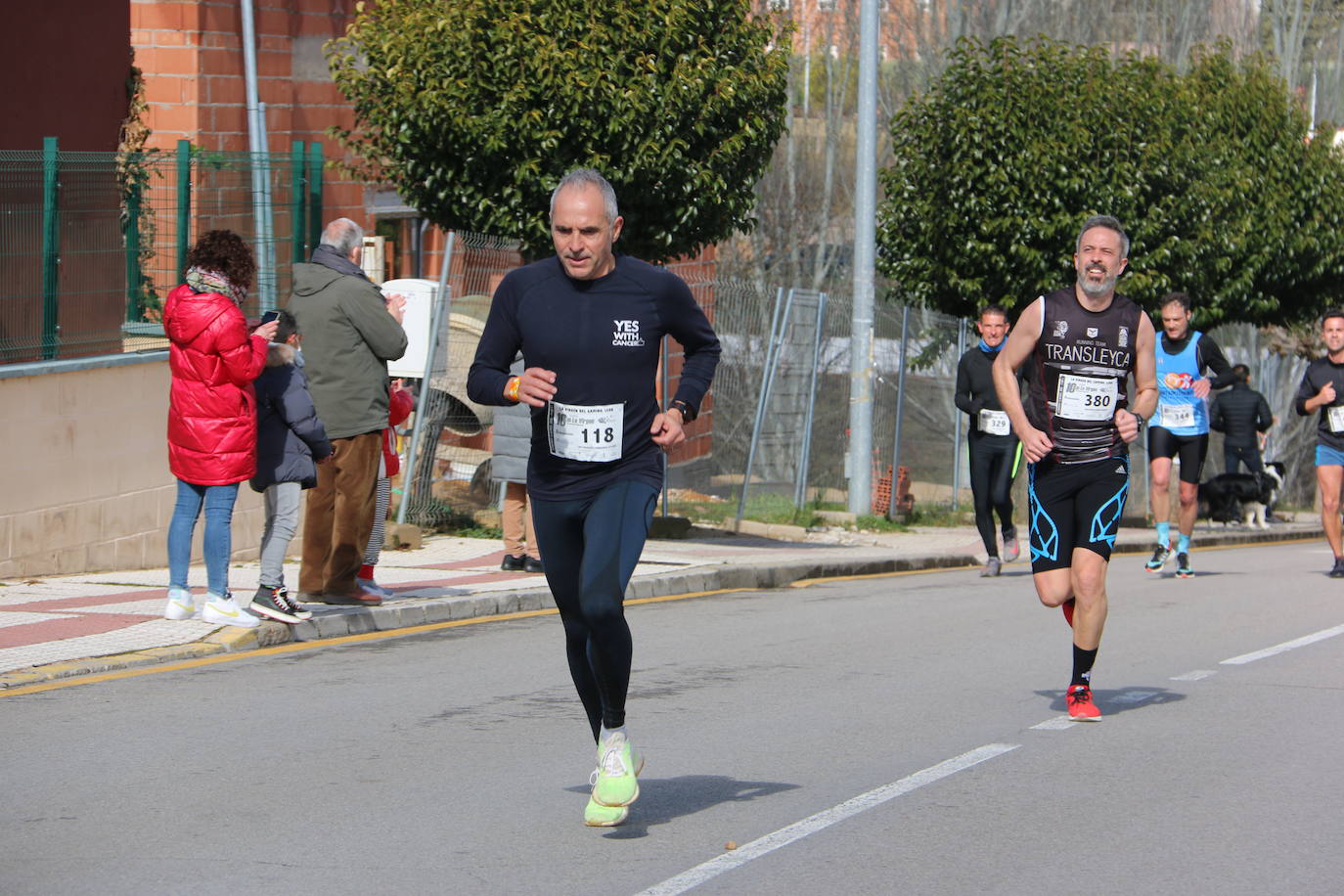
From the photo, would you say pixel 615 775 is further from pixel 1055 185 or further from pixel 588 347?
pixel 1055 185

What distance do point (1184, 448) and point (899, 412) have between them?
8.21 m

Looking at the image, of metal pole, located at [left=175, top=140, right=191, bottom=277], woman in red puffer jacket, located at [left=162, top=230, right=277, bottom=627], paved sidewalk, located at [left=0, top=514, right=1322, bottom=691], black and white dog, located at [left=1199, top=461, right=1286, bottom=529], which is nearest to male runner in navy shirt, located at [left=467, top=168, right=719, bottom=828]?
Answer: paved sidewalk, located at [left=0, top=514, right=1322, bottom=691]

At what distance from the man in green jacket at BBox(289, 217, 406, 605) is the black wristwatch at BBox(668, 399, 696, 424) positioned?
4.70m

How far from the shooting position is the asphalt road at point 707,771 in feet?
17.8

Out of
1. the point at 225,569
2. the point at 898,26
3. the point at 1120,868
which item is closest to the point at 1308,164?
the point at 898,26

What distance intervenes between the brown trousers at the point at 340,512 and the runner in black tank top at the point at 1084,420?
4120 millimetres

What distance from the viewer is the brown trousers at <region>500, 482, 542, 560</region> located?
12.7 m

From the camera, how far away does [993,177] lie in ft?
75.5

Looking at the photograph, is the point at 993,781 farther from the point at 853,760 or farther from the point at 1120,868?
the point at 1120,868

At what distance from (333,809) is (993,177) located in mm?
18261

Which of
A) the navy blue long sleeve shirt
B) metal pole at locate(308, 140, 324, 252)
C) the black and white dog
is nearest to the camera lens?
the navy blue long sleeve shirt

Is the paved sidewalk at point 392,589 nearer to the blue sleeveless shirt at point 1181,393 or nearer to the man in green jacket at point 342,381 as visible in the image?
the man in green jacket at point 342,381

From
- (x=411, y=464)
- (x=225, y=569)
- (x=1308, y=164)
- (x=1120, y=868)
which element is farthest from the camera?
(x=1308, y=164)

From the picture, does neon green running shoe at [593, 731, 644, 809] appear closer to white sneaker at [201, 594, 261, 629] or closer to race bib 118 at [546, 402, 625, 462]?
race bib 118 at [546, 402, 625, 462]
